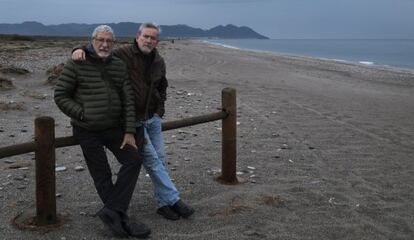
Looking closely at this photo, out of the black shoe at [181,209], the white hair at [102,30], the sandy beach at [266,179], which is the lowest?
the sandy beach at [266,179]

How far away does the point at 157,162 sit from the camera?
17.5ft

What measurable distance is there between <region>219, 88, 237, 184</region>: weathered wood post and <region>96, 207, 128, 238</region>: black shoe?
2.08 meters

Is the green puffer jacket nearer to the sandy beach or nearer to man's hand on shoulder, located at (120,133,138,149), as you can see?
man's hand on shoulder, located at (120,133,138,149)

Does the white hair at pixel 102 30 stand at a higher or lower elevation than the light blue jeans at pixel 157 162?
higher

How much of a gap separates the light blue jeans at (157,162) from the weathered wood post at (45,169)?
0.87 m

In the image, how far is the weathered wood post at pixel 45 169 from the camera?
4.84 meters

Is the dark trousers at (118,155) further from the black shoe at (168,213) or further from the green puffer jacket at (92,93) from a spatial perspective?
the black shoe at (168,213)

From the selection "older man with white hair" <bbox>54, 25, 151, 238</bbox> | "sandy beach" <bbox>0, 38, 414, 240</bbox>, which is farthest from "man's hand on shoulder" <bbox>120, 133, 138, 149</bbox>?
"sandy beach" <bbox>0, 38, 414, 240</bbox>

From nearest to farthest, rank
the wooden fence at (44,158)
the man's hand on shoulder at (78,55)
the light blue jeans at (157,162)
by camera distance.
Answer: the man's hand on shoulder at (78,55), the wooden fence at (44,158), the light blue jeans at (157,162)

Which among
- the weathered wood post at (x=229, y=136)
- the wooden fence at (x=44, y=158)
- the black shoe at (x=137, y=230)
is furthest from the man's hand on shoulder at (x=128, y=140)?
the weathered wood post at (x=229, y=136)

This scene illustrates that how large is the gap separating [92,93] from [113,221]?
1177mm

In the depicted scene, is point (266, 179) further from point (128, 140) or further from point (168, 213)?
point (128, 140)

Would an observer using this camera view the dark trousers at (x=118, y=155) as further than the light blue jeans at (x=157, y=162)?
No

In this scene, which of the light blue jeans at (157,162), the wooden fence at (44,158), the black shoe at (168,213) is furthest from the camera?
the black shoe at (168,213)
